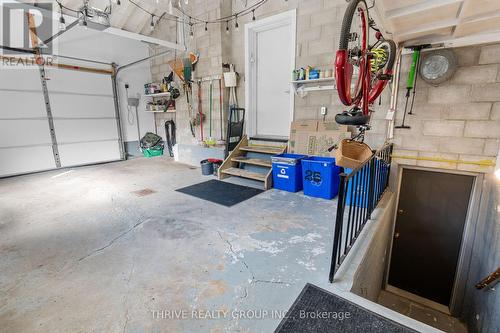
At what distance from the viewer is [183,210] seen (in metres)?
3.01

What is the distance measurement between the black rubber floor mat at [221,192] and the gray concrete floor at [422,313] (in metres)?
2.55

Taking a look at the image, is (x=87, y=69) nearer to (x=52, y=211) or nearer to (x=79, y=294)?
(x=52, y=211)

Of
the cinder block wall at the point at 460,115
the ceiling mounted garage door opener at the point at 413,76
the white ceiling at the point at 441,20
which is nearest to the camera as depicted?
the white ceiling at the point at 441,20

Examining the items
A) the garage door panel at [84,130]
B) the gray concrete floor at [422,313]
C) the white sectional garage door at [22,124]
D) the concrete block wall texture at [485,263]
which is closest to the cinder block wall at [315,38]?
the concrete block wall texture at [485,263]

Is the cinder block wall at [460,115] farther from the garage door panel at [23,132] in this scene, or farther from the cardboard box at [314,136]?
the garage door panel at [23,132]

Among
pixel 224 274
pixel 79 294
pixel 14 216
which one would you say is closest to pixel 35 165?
pixel 14 216

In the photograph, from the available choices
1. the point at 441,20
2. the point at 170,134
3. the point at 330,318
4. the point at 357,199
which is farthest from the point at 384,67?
the point at 170,134

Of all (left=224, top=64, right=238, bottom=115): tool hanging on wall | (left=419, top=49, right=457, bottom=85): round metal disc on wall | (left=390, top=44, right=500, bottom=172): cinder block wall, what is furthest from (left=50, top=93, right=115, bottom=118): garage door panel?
(left=419, top=49, right=457, bottom=85): round metal disc on wall

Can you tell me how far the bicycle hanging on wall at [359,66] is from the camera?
1.58 metres

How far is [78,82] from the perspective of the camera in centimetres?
570

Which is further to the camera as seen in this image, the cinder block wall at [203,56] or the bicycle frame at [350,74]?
the cinder block wall at [203,56]

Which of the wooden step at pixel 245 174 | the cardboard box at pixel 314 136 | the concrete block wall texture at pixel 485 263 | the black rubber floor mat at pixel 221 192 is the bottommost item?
the concrete block wall texture at pixel 485 263

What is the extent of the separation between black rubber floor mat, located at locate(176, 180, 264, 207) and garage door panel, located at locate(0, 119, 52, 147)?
385cm

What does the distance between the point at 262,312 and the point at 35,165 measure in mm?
6135
